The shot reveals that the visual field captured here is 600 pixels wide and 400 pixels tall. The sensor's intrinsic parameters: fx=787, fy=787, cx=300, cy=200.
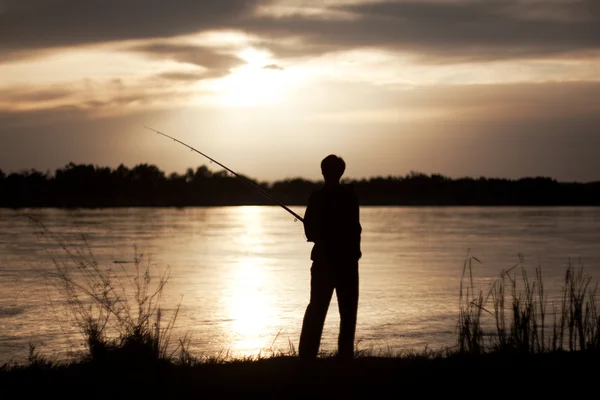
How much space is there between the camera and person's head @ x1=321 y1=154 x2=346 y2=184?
260 inches

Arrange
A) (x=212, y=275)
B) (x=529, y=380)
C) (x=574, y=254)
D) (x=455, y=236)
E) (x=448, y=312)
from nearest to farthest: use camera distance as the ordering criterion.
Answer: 1. (x=529, y=380)
2. (x=448, y=312)
3. (x=212, y=275)
4. (x=574, y=254)
5. (x=455, y=236)

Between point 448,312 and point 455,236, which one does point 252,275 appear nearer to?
point 448,312

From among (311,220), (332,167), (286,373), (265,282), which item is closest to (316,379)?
(286,373)

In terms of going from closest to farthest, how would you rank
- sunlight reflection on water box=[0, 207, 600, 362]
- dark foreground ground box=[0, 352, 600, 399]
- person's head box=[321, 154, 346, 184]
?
dark foreground ground box=[0, 352, 600, 399] → person's head box=[321, 154, 346, 184] → sunlight reflection on water box=[0, 207, 600, 362]

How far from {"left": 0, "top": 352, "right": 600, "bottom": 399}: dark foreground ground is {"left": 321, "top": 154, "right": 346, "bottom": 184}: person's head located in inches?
64.8

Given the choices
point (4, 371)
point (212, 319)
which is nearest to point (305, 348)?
point (4, 371)

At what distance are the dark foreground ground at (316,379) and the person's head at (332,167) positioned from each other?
5.40 feet

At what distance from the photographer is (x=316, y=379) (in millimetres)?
6582

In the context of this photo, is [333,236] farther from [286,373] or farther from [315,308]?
[286,373]

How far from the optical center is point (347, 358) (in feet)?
22.7

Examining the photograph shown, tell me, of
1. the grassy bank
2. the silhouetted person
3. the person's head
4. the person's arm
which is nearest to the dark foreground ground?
the grassy bank

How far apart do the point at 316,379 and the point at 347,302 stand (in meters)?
0.70

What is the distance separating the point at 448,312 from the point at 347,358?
783 cm

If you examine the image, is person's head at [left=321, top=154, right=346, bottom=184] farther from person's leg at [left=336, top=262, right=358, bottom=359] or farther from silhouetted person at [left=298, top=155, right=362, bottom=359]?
person's leg at [left=336, top=262, right=358, bottom=359]
